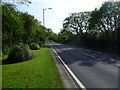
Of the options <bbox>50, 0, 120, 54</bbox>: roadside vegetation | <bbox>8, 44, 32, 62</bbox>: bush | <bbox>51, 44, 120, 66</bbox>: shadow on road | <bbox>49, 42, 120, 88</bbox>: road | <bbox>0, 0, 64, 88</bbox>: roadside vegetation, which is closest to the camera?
<bbox>0, 0, 64, 88</bbox>: roadside vegetation

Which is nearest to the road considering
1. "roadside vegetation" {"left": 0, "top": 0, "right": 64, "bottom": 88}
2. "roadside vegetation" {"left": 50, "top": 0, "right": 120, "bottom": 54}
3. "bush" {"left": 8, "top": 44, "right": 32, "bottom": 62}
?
"roadside vegetation" {"left": 0, "top": 0, "right": 64, "bottom": 88}

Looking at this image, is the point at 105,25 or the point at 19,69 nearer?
the point at 19,69

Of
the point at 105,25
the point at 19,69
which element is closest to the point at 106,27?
the point at 105,25

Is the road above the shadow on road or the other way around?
above

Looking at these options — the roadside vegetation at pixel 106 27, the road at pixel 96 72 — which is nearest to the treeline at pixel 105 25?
the roadside vegetation at pixel 106 27

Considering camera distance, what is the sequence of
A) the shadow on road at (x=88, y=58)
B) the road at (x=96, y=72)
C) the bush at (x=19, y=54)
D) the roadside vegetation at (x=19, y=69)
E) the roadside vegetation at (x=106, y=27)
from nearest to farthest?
the roadside vegetation at (x=19, y=69), the road at (x=96, y=72), the shadow on road at (x=88, y=58), the bush at (x=19, y=54), the roadside vegetation at (x=106, y=27)

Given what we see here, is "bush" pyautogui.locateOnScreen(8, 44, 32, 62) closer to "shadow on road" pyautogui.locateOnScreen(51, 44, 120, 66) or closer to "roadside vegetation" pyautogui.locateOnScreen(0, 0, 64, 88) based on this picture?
"roadside vegetation" pyautogui.locateOnScreen(0, 0, 64, 88)

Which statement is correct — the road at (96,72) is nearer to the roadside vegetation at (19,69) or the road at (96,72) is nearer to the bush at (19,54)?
the roadside vegetation at (19,69)

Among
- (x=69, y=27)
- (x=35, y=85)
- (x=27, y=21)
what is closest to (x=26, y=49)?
(x=35, y=85)

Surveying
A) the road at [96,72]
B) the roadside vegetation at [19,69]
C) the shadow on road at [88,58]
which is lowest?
the shadow on road at [88,58]

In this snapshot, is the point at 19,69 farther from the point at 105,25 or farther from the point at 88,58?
the point at 105,25

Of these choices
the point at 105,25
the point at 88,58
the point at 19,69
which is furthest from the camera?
the point at 105,25

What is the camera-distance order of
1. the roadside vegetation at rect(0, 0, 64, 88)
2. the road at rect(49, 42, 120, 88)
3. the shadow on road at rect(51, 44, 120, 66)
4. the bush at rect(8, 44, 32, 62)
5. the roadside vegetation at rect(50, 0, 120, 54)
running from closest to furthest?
the roadside vegetation at rect(0, 0, 64, 88), the road at rect(49, 42, 120, 88), the shadow on road at rect(51, 44, 120, 66), the bush at rect(8, 44, 32, 62), the roadside vegetation at rect(50, 0, 120, 54)

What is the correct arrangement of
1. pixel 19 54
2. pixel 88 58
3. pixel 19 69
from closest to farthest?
pixel 19 69 < pixel 19 54 < pixel 88 58
